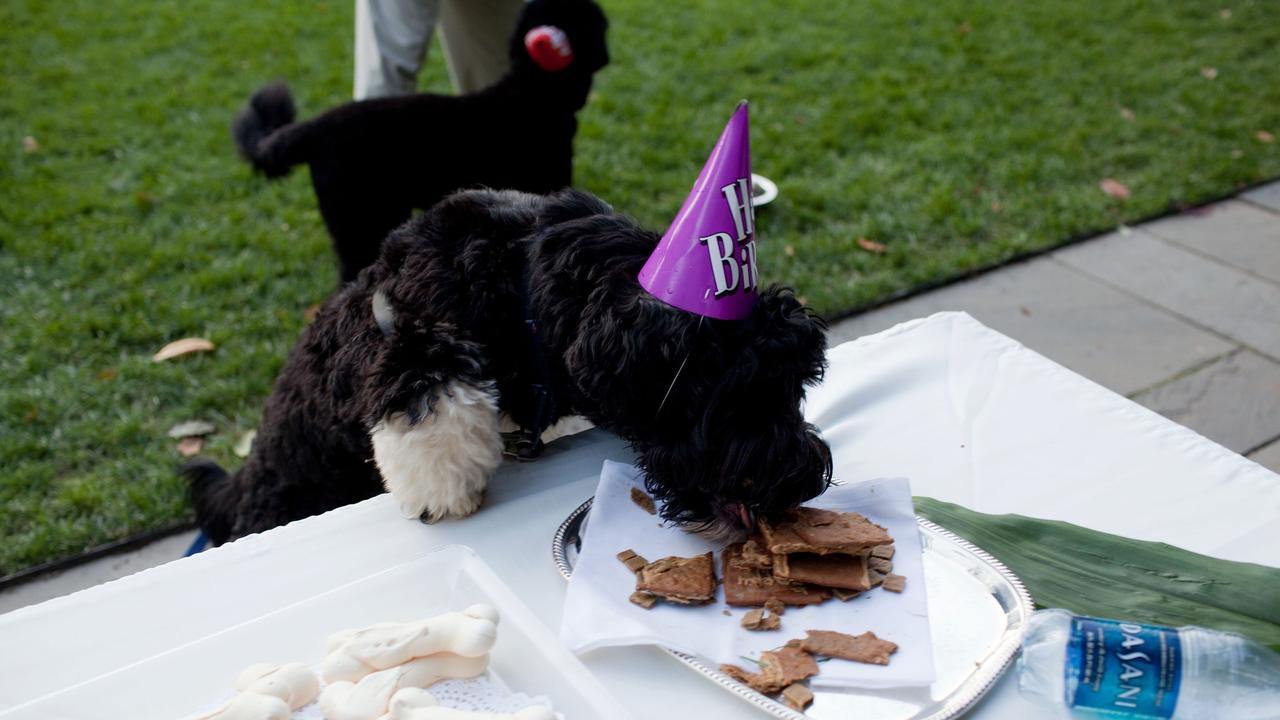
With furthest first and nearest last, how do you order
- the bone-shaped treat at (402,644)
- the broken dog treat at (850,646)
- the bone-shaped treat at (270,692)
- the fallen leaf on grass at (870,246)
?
1. the fallen leaf on grass at (870,246)
2. the broken dog treat at (850,646)
3. the bone-shaped treat at (402,644)
4. the bone-shaped treat at (270,692)

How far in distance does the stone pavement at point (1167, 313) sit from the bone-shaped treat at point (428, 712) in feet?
9.11

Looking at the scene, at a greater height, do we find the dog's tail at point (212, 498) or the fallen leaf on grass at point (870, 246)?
the dog's tail at point (212, 498)

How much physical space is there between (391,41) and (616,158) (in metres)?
1.60

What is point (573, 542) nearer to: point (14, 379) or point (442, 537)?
point (442, 537)

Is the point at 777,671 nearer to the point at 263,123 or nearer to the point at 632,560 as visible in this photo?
the point at 632,560

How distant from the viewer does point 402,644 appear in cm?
131

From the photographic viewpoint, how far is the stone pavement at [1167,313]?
3.57m

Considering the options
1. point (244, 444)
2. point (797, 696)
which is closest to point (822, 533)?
point (797, 696)

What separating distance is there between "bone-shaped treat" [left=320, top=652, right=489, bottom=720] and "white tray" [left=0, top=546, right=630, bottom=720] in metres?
0.07

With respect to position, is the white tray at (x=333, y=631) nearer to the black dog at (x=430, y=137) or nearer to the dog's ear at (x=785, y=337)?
the dog's ear at (x=785, y=337)

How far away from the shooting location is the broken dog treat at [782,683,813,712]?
1353 millimetres

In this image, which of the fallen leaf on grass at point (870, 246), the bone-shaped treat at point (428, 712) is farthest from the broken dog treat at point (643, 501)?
the fallen leaf on grass at point (870, 246)

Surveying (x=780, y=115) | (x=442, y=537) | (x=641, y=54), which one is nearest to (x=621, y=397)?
(x=442, y=537)

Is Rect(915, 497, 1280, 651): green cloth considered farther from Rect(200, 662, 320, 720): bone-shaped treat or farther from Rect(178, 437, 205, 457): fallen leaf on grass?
Rect(178, 437, 205, 457): fallen leaf on grass
